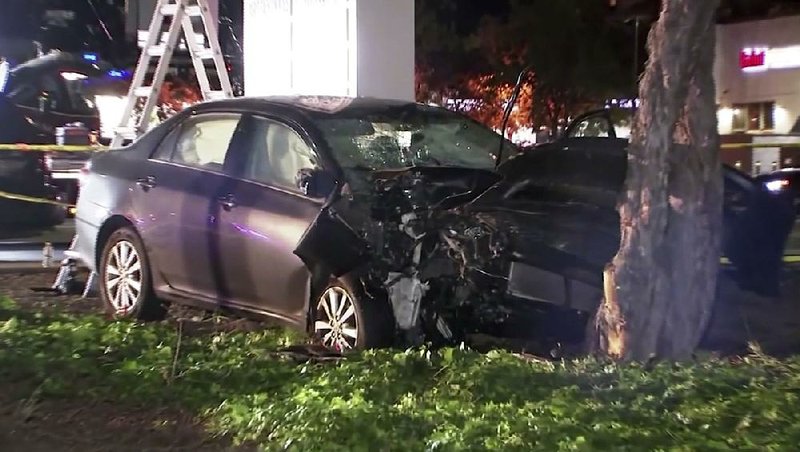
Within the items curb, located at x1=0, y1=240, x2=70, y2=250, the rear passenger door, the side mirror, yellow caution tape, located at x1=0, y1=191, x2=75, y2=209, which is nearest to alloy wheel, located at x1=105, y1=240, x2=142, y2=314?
the rear passenger door

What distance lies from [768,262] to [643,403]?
3570 mm

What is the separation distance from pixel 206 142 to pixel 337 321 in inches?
77.3

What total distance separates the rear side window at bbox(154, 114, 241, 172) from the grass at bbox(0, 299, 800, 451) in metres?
1.40

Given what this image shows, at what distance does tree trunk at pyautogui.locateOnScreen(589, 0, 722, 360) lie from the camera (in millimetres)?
5141

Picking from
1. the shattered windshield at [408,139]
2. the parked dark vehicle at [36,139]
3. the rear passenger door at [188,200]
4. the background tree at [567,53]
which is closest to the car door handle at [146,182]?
the rear passenger door at [188,200]

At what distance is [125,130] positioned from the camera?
990 cm

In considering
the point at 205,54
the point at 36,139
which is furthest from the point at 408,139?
the point at 36,139

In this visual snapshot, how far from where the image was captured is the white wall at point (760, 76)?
25828mm

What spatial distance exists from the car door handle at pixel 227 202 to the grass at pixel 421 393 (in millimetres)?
914

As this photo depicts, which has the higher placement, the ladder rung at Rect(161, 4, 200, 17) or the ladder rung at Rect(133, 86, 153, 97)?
the ladder rung at Rect(161, 4, 200, 17)

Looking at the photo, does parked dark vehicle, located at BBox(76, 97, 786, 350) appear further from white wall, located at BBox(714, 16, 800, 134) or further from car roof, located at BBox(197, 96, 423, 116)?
white wall, located at BBox(714, 16, 800, 134)

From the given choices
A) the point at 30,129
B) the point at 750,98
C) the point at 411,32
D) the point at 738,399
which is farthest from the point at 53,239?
the point at 750,98

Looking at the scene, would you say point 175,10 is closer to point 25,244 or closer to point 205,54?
point 205,54

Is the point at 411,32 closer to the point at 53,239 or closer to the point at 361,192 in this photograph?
the point at 361,192
